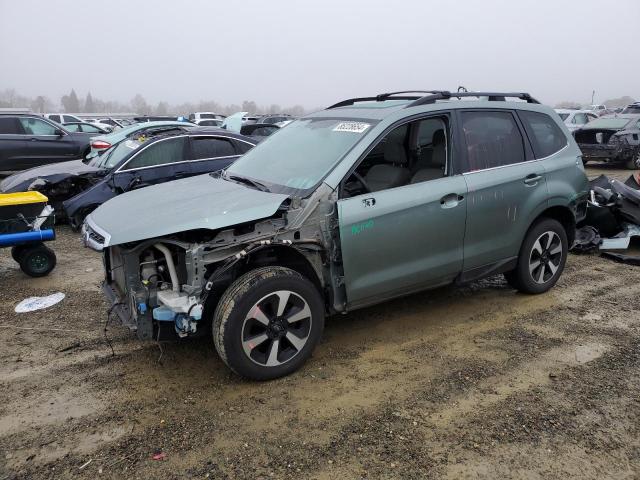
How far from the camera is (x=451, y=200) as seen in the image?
4.04 meters

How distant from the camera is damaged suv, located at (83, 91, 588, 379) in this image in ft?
10.8

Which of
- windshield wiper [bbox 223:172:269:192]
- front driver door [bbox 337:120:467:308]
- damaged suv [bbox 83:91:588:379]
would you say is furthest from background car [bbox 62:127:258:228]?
front driver door [bbox 337:120:467:308]

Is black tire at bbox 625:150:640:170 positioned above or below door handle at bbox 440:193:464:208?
below

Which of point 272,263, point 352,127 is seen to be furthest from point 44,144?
point 272,263

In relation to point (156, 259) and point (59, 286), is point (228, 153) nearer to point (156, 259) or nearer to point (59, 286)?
point (59, 286)

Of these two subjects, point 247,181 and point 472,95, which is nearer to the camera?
point 247,181

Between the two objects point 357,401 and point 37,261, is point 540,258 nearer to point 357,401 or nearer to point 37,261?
point 357,401

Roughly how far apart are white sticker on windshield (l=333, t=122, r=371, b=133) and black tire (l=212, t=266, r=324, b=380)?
1245 mm

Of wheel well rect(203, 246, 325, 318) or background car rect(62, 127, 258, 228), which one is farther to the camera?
background car rect(62, 127, 258, 228)

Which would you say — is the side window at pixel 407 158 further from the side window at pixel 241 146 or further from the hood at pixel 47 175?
the hood at pixel 47 175

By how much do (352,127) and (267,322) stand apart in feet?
5.48

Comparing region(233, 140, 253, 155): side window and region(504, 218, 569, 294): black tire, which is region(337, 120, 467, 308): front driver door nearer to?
region(504, 218, 569, 294): black tire

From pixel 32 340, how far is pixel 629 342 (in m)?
4.82

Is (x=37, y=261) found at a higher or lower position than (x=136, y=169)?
lower
